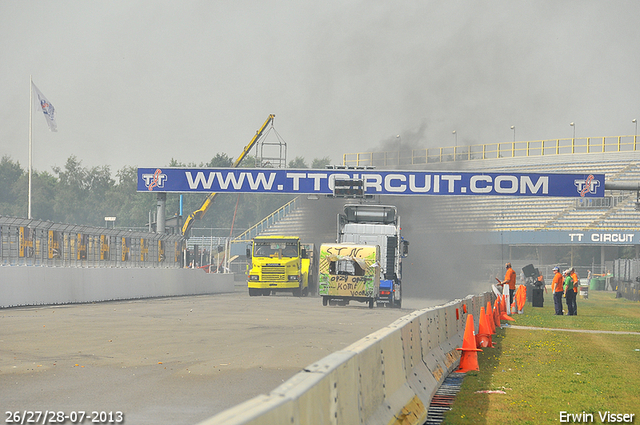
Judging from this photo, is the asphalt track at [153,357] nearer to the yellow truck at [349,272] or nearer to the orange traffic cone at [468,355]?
the orange traffic cone at [468,355]

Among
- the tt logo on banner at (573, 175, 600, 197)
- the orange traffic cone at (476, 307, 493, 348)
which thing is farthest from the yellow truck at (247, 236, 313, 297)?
the orange traffic cone at (476, 307, 493, 348)

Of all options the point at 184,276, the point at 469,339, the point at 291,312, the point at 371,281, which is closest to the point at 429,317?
the point at 469,339

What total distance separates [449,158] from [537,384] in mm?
73939

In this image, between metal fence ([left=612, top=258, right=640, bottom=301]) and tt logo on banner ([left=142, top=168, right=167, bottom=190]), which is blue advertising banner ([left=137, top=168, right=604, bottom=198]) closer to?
tt logo on banner ([left=142, top=168, right=167, bottom=190])

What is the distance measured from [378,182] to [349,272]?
1293 cm

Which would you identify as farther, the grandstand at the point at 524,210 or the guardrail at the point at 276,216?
the guardrail at the point at 276,216

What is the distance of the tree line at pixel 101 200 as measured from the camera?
411 feet

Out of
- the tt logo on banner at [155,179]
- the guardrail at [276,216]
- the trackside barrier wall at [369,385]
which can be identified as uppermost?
the tt logo on banner at [155,179]

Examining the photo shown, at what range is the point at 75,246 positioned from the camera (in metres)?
29.7

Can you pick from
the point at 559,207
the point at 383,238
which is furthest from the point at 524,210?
the point at 383,238

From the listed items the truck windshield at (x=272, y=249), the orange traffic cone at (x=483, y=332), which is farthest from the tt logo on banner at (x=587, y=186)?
the orange traffic cone at (x=483, y=332)

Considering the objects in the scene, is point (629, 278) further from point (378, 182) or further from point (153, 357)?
point (153, 357)

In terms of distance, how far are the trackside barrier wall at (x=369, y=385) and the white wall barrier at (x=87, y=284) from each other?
54.1ft

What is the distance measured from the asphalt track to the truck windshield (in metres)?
17.8
